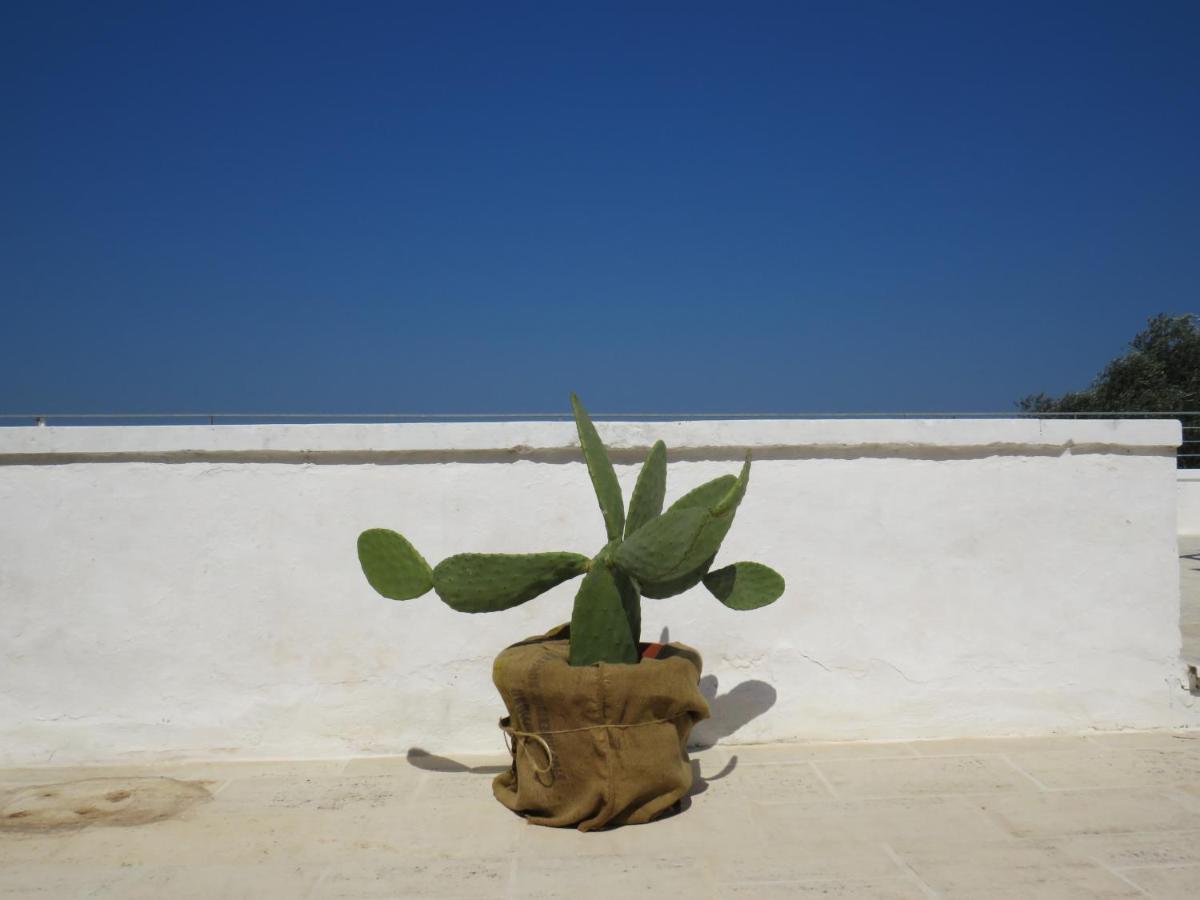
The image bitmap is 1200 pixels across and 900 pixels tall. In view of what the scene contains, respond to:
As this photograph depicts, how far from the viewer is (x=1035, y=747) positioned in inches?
131

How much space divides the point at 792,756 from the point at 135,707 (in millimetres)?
2331

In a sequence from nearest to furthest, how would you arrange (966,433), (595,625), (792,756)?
(595,625) → (792,756) → (966,433)

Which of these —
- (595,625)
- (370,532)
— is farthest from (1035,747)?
(370,532)

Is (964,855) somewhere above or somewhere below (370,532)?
below

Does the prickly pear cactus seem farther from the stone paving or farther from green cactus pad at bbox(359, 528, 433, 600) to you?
the stone paving

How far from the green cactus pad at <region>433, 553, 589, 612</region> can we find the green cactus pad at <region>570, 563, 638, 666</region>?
148mm

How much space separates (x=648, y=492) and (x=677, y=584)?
1.06ft

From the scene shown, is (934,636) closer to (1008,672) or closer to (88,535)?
(1008,672)

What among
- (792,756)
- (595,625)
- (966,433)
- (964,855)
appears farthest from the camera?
(966,433)

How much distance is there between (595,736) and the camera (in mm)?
2654

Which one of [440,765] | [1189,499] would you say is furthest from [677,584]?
[1189,499]

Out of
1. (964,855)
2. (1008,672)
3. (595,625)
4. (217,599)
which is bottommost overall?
(964,855)

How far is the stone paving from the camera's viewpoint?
7.63 feet

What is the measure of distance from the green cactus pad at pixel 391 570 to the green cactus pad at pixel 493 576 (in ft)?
0.22
